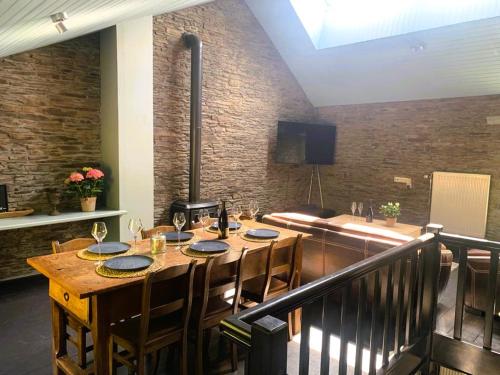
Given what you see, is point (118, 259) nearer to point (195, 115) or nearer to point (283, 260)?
point (283, 260)

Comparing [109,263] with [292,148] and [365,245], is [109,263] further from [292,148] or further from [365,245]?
[292,148]

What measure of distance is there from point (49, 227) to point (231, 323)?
383 centimetres

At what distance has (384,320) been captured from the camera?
188cm

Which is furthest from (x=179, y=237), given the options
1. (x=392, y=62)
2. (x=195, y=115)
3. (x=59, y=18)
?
(x=392, y=62)

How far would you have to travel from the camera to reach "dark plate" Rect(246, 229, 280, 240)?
291 cm

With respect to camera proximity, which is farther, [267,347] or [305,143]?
[305,143]

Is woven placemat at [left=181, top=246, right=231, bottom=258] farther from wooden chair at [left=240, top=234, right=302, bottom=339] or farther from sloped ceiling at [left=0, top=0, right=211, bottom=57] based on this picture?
sloped ceiling at [left=0, top=0, right=211, bottom=57]

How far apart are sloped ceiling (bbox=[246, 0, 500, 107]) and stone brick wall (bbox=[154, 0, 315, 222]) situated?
0.35 meters

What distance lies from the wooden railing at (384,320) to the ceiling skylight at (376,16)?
11.3ft

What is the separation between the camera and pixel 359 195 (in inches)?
275

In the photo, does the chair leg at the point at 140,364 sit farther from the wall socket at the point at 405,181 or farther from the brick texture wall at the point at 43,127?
the wall socket at the point at 405,181

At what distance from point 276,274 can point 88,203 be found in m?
2.53

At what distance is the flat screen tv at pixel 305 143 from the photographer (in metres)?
6.57

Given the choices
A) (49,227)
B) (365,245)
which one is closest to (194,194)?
(49,227)
